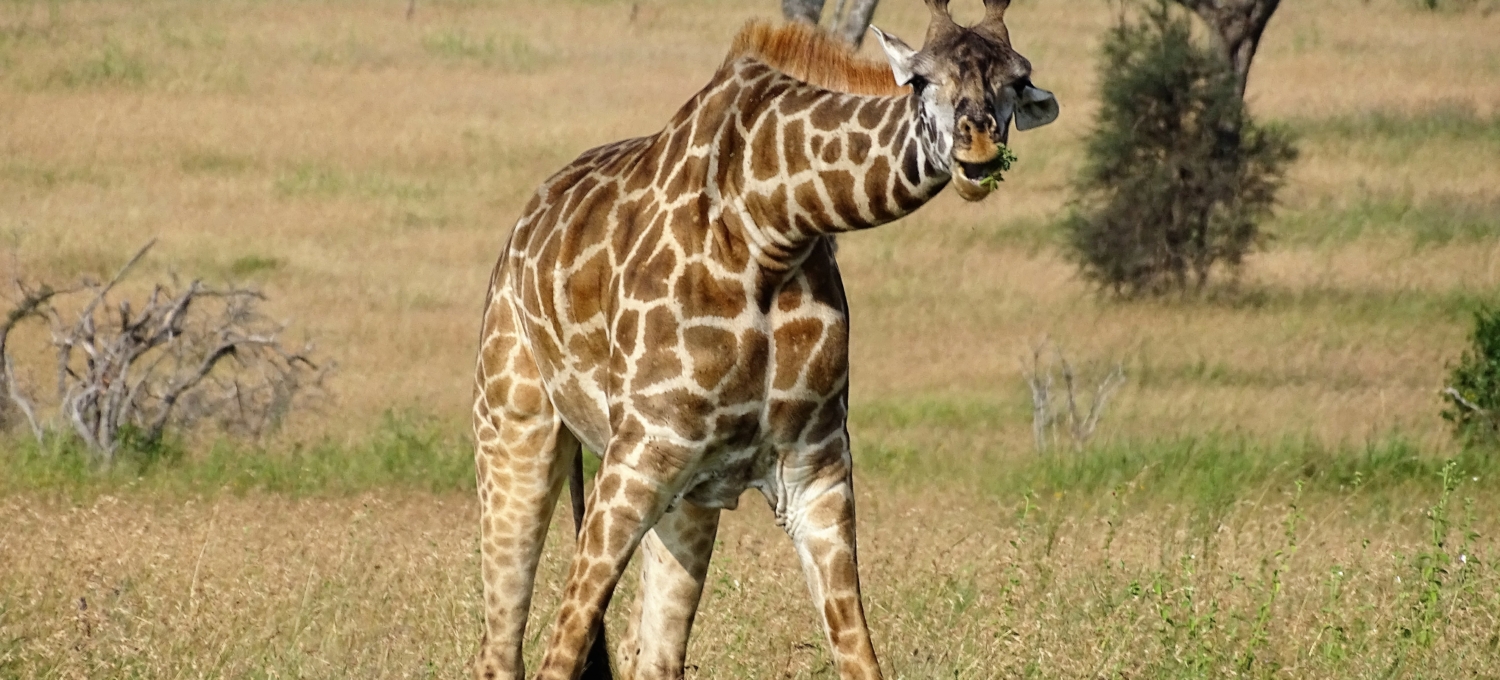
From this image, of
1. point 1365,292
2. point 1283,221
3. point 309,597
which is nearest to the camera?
point 309,597

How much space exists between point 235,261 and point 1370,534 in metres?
18.2

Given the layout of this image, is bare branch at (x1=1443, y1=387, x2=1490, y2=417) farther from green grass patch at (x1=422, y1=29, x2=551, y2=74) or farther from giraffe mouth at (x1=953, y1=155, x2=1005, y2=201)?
green grass patch at (x1=422, y1=29, x2=551, y2=74)

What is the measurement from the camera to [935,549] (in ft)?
32.3

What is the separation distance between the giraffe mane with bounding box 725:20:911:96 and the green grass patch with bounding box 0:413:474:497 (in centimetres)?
681

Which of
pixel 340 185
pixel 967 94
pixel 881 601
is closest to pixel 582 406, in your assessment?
pixel 967 94

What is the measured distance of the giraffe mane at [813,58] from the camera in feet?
18.7

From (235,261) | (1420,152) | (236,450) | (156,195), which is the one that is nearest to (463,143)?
(156,195)

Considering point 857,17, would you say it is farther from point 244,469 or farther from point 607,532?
point 607,532

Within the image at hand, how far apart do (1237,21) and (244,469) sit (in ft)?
66.8

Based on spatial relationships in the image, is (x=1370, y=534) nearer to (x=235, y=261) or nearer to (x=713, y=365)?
(x=713, y=365)

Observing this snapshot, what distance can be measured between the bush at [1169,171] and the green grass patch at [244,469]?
13.2m

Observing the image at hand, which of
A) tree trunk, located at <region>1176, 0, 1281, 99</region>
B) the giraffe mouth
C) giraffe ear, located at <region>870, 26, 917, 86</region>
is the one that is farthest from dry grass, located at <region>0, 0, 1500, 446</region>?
the giraffe mouth

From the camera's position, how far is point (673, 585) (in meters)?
6.75

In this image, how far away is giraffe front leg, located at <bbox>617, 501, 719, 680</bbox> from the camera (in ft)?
22.1
